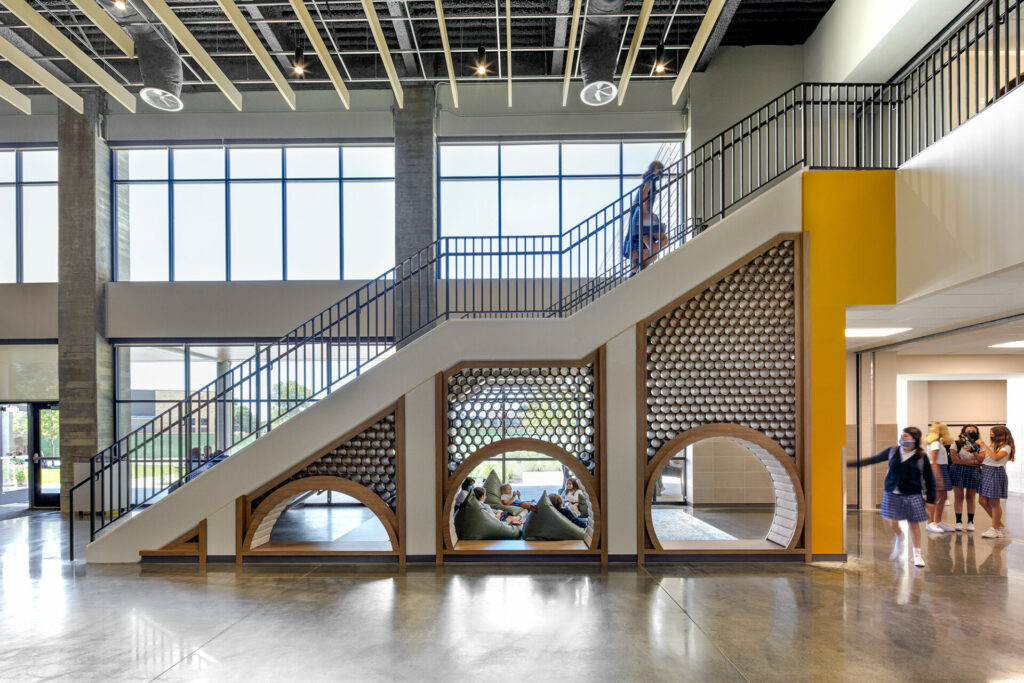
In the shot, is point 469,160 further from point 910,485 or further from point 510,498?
point 910,485

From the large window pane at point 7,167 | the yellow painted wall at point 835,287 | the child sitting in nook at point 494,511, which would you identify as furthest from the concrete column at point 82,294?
the yellow painted wall at point 835,287

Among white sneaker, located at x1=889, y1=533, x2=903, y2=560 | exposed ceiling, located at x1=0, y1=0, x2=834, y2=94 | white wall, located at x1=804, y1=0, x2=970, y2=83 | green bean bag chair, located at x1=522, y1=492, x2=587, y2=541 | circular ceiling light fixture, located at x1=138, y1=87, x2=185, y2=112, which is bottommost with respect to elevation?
white sneaker, located at x1=889, y1=533, x2=903, y2=560

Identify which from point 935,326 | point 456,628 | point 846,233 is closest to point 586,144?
point 846,233

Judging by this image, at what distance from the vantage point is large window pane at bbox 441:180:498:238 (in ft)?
35.9

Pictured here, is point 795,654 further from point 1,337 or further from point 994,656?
point 1,337

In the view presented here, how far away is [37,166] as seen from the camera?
1111cm

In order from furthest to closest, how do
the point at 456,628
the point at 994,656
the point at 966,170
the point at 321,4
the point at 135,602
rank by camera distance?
1. the point at 321,4
2. the point at 135,602
3. the point at 966,170
4. the point at 456,628
5. the point at 994,656

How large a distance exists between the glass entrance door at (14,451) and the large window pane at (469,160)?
9.18 metres

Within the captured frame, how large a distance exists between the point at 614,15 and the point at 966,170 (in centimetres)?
438

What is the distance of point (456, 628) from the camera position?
473 cm

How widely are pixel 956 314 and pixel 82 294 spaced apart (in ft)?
43.7

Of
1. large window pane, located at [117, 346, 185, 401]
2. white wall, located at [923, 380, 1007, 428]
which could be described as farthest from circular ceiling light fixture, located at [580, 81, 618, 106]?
white wall, located at [923, 380, 1007, 428]

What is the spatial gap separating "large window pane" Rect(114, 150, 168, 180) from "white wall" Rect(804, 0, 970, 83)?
11759mm

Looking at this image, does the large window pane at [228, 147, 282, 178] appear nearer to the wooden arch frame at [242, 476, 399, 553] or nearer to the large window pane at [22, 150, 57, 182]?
the large window pane at [22, 150, 57, 182]
